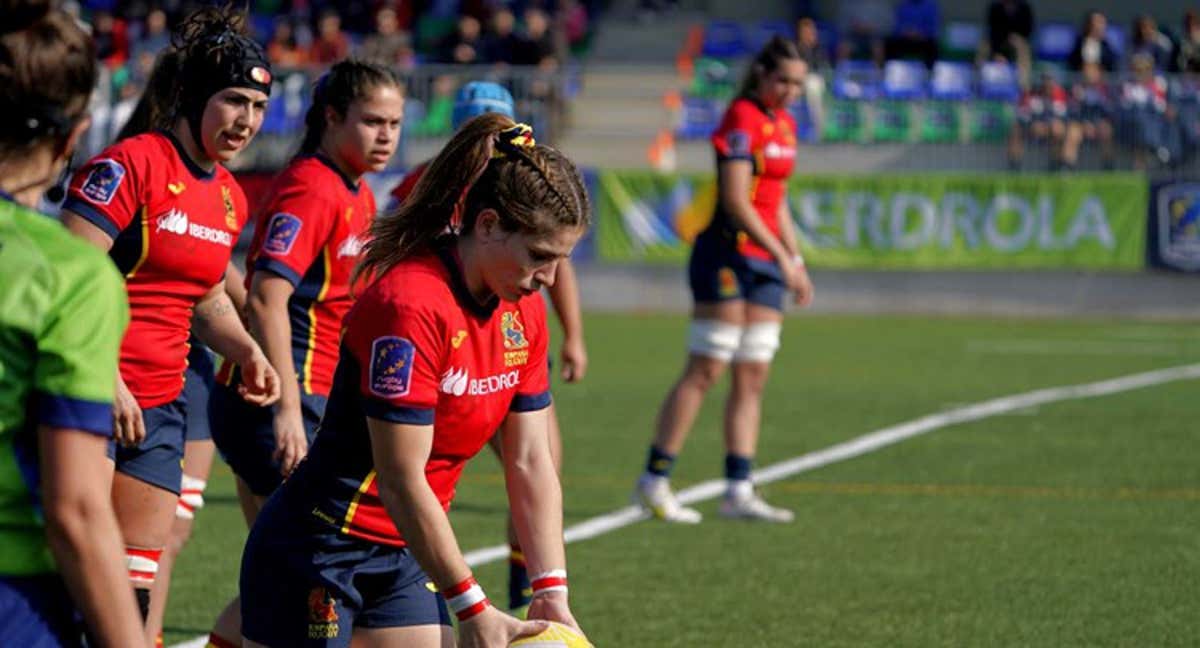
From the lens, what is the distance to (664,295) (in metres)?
24.4

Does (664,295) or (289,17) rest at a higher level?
(289,17)

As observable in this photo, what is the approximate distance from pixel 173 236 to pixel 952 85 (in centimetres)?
2063

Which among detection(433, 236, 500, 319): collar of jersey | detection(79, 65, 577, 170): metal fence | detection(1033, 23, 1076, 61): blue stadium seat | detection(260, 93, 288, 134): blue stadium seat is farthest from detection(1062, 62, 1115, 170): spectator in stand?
detection(433, 236, 500, 319): collar of jersey

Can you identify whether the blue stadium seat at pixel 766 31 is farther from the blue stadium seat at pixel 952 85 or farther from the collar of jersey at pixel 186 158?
the collar of jersey at pixel 186 158

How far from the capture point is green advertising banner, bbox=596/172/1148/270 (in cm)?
2331

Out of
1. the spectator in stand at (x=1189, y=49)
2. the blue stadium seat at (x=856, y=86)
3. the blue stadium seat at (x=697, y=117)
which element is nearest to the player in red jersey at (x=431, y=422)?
the blue stadium seat at (x=856, y=86)

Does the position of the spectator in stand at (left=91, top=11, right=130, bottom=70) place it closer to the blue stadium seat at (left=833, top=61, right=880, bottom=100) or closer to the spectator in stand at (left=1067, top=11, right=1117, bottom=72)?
the blue stadium seat at (left=833, top=61, right=880, bottom=100)

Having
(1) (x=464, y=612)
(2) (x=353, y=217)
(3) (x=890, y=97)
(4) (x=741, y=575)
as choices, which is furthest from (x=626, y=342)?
(1) (x=464, y=612)

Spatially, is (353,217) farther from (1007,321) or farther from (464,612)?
(1007,321)

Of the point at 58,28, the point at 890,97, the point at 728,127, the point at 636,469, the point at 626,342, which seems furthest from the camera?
the point at 890,97

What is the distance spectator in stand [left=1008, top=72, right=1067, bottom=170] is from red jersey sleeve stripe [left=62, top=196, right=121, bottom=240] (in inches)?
774

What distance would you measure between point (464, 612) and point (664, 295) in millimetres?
20178

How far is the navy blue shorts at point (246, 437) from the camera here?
6492 mm

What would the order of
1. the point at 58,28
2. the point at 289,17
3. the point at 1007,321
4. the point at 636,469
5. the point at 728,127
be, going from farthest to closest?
the point at 289,17 < the point at 1007,321 < the point at 636,469 < the point at 728,127 < the point at 58,28
